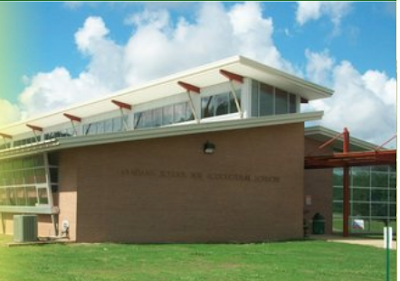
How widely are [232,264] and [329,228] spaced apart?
57.8ft

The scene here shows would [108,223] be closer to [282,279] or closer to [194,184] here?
[194,184]

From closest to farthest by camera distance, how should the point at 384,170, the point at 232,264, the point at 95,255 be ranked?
the point at 232,264, the point at 95,255, the point at 384,170

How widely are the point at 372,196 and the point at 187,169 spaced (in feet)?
47.4

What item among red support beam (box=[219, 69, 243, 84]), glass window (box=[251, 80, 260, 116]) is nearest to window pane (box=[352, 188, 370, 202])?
glass window (box=[251, 80, 260, 116])

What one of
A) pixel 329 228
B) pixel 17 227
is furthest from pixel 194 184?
pixel 329 228

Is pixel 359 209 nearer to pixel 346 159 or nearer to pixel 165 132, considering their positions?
pixel 346 159

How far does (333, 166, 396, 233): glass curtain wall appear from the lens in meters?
33.9

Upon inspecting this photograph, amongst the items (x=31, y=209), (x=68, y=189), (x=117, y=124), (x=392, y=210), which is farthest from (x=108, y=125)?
(x=392, y=210)

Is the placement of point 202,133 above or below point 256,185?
above

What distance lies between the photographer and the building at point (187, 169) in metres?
21.9

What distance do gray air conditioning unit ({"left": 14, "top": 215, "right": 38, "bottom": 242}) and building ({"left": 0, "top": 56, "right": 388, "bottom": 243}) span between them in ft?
4.67

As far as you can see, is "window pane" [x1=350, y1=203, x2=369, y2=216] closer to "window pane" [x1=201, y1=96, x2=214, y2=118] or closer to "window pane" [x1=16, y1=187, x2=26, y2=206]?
"window pane" [x1=201, y1=96, x2=214, y2=118]

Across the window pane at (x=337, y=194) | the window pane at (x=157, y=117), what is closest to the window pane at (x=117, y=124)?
the window pane at (x=157, y=117)

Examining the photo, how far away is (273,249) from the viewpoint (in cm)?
2050
